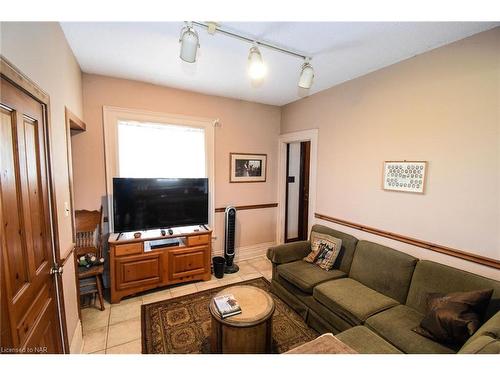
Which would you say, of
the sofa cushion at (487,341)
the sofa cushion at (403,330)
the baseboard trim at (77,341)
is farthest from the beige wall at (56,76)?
the sofa cushion at (487,341)

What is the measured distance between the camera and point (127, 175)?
9.48ft

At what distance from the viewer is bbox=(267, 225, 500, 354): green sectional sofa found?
143cm

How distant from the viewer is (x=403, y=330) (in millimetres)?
1546

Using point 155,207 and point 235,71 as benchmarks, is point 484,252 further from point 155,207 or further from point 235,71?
point 155,207

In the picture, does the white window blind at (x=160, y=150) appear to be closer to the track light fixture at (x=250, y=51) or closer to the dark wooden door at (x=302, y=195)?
the track light fixture at (x=250, y=51)

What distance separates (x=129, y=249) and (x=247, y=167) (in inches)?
82.5

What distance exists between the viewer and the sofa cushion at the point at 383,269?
6.44 feet

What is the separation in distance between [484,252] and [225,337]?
2.10m

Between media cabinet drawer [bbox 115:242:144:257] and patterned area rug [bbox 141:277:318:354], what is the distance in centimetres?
63

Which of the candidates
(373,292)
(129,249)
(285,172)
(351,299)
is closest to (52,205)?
(129,249)

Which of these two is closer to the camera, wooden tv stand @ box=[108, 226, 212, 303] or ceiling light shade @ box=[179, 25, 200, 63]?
ceiling light shade @ box=[179, 25, 200, 63]

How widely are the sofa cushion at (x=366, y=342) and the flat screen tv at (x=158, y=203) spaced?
7.08 feet

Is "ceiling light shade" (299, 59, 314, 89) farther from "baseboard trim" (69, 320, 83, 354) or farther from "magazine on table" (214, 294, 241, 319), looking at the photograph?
"baseboard trim" (69, 320, 83, 354)

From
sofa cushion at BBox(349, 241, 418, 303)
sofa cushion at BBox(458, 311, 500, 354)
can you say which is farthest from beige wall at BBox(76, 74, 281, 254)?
sofa cushion at BBox(458, 311, 500, 354)
